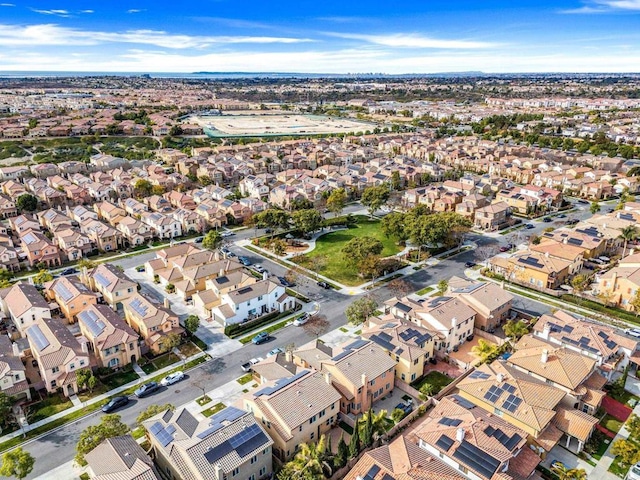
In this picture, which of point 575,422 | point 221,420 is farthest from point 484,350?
point 221,420

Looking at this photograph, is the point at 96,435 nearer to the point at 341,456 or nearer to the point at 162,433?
the point at 162,433

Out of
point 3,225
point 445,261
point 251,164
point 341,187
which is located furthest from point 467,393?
point 251,164

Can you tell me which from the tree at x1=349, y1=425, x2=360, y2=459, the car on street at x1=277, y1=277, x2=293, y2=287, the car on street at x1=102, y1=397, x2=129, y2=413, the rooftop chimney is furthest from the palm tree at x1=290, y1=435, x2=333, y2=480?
the car on street at x1=277, y1=277, x2=293, y2=287

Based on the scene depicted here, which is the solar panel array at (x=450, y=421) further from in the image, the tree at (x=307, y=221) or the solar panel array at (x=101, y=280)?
the tree at (x=307, y=221)

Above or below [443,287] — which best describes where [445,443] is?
above

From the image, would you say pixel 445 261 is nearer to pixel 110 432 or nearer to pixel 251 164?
pixel 110 432

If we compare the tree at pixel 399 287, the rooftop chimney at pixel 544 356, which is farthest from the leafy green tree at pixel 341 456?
the tree at pixel 399 287

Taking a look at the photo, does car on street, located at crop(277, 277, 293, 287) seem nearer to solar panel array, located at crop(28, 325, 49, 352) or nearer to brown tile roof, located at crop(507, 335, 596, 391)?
solar panel array, located at crop(28, 325, 49, 352)
